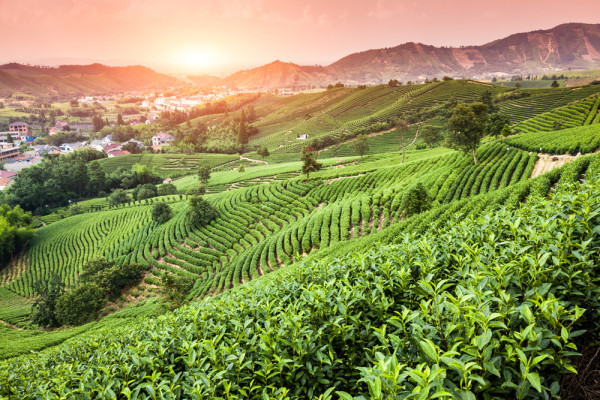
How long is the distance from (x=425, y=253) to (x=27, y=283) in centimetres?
5628

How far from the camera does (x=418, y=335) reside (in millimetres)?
2711

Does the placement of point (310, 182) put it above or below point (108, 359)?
below

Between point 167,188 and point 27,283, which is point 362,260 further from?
point 167,188

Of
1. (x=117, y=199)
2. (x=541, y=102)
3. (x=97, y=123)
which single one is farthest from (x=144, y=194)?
(x=97, y=123)

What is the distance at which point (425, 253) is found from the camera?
4414 mm

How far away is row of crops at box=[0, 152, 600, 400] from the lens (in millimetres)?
2260

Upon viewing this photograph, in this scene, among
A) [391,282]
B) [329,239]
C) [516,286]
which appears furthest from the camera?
[329,239]

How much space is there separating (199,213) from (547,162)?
37.0 metres

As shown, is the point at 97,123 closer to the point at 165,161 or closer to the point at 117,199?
the point at 165,161

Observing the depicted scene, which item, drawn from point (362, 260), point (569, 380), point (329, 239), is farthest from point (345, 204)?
point (569, 380)

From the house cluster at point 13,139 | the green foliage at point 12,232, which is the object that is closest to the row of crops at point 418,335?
the green foliage at point 12,232

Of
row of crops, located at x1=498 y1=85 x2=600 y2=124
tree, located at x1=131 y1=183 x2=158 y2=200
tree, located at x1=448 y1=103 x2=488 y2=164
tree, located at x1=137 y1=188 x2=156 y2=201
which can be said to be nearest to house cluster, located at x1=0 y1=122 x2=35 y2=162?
tree, located at x1=131 y1=183 x2=158 y2=200

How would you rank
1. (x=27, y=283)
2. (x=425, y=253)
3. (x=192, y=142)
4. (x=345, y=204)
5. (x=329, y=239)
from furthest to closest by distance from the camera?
(x=192, y=142) → (x=27, y=283) → (x=345, y=204) → (x=329, y=239) → (x=425, y=253)

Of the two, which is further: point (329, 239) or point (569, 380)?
point (329, 239)
